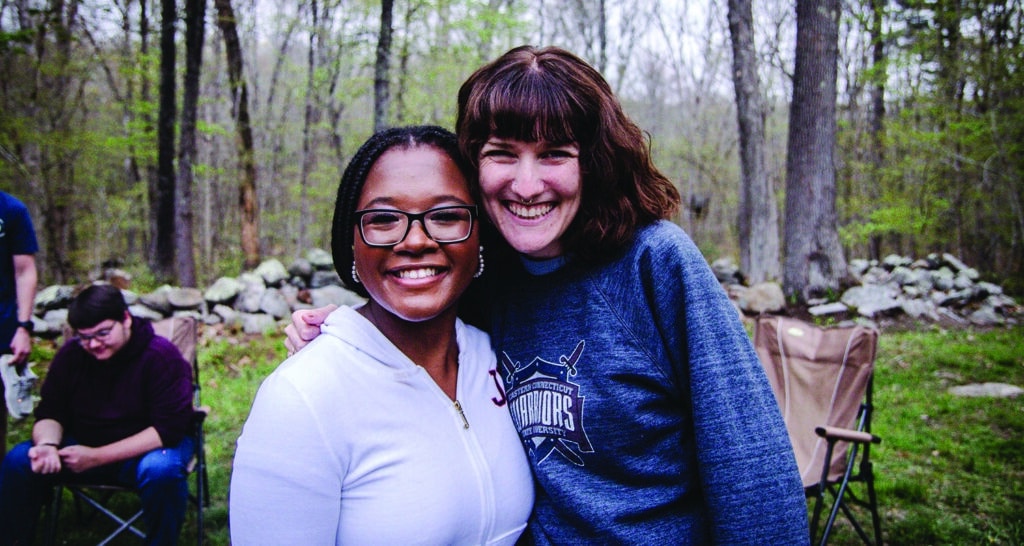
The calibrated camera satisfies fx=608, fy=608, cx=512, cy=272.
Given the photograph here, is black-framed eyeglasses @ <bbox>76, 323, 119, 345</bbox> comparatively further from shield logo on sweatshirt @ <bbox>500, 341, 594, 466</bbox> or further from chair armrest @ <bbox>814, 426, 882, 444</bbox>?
chair armrest @ <bbox>814, 426, 882, 444</bbox>

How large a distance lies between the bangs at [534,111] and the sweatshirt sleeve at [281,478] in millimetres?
689

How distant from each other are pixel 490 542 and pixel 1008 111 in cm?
1203

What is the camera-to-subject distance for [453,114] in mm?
3902

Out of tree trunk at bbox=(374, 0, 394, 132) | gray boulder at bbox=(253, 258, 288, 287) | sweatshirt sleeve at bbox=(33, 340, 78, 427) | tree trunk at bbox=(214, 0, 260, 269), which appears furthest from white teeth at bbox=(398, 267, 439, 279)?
tree trunk at bbox=(214, 0, 260, 269)

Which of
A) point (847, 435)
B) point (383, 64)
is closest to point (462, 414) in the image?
point (847, 435)

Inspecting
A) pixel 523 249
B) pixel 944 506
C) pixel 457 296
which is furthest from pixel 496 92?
pixel 944 506

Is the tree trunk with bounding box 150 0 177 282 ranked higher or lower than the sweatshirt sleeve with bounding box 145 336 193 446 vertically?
higher

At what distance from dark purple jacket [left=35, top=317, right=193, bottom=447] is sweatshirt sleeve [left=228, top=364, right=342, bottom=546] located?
240 centimetres

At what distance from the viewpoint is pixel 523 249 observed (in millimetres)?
1340

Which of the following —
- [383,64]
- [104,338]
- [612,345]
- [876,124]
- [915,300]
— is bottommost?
[915,300]

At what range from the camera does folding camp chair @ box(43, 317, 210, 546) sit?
2.94 meters

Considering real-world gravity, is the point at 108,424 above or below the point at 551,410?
below

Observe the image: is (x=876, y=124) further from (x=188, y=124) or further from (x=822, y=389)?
(x=188, y=124)

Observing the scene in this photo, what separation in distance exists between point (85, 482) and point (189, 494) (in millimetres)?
611
